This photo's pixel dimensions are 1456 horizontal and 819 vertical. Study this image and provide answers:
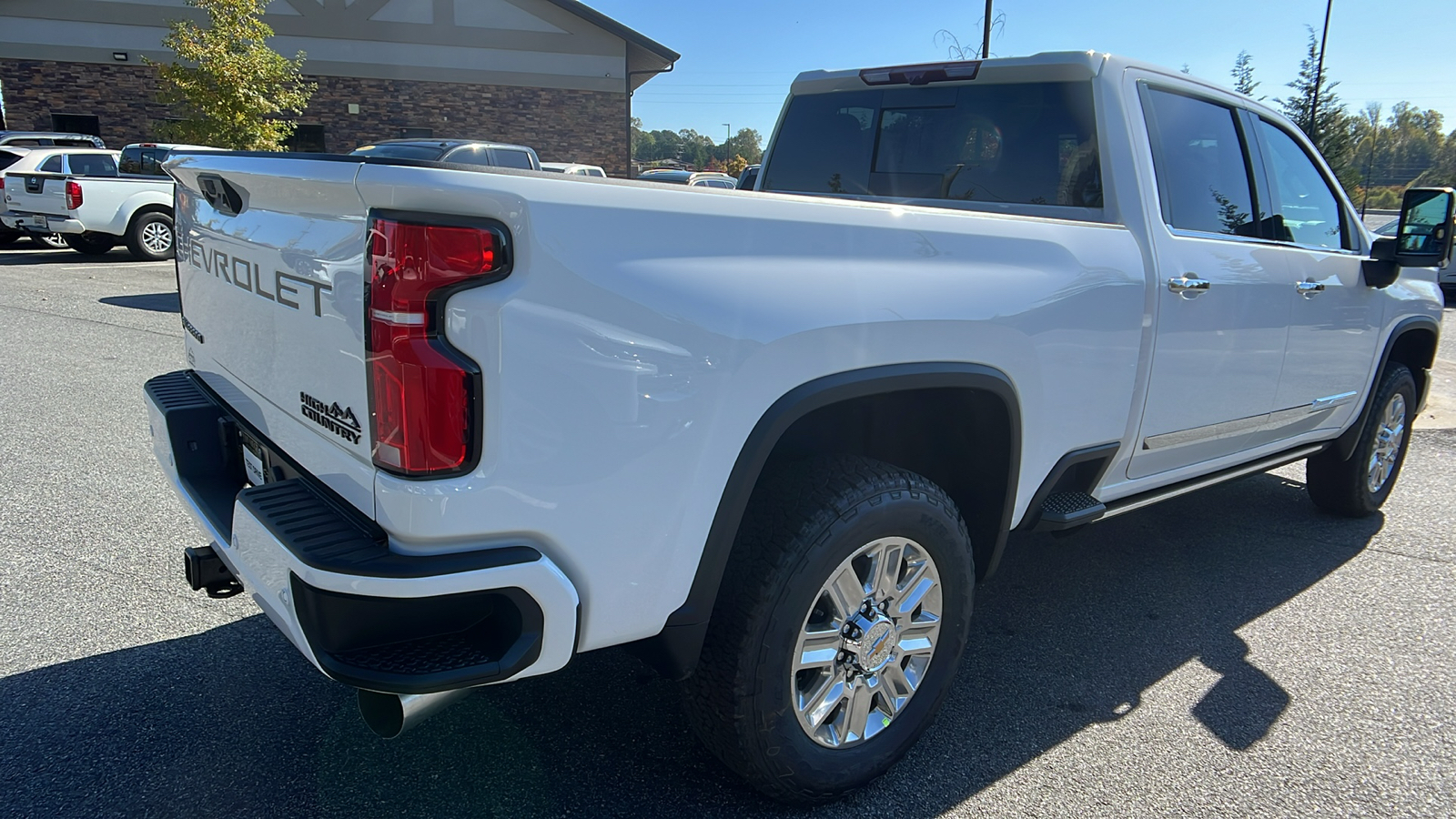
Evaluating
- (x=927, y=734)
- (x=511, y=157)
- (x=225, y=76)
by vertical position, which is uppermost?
(x=225, y=76)

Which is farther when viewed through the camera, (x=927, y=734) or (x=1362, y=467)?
(x=1362, y=467)

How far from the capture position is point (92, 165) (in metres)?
→ 14.4

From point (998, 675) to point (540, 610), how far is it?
1.95m

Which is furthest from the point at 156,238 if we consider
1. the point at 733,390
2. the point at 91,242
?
the point at 733,390

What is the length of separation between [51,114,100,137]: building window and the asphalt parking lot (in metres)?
23.7

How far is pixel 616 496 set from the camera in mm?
1811

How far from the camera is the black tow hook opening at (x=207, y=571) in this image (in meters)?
2.43

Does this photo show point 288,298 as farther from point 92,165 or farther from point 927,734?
point 92,165

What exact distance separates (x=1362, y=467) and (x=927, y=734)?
3.32 metres

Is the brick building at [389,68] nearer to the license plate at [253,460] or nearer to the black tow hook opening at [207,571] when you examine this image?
the license plate at [253,460]

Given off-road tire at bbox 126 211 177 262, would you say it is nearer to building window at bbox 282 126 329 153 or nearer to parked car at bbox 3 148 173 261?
parked car at bbox 3 148 173 261

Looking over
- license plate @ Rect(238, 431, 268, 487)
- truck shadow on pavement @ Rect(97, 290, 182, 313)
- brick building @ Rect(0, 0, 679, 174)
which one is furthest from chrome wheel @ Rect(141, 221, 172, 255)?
license plate @ Rect(238, 431, 268, 487)

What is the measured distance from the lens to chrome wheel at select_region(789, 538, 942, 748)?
2.34m

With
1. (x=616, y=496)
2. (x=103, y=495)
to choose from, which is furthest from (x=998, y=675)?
(x=103, y=495)
